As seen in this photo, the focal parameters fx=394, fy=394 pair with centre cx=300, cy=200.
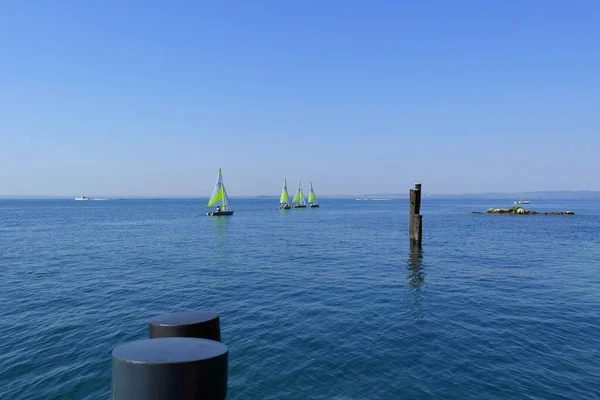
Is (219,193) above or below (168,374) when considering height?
above

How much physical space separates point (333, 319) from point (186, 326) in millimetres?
12176

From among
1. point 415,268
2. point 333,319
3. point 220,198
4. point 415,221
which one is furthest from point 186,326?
point 220,198

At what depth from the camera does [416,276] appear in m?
27.9

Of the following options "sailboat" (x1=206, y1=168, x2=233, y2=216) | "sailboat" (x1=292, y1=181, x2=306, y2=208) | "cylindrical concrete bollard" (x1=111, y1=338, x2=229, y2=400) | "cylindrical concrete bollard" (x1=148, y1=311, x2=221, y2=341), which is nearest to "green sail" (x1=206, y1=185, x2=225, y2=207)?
"sailboat" (x1=206, y1=168, x2=233, y2=216)

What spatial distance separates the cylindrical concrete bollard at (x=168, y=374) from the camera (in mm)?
4801

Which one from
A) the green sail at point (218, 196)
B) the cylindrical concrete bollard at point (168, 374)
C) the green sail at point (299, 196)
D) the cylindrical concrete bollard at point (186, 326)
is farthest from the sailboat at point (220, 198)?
the cylindrical concrete bollard at point (168, 374)

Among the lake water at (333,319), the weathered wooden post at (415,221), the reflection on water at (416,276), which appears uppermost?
the weathered wooden post at (415,221)

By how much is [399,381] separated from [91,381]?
9590 mm

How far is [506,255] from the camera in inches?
1505

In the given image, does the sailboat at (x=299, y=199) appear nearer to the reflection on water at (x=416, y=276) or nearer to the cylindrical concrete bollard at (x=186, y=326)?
the reflection on water at (x=416, y=276)

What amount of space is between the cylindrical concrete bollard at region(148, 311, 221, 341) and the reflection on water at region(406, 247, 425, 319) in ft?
44.2

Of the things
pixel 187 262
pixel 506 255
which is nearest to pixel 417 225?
pixel 506 255

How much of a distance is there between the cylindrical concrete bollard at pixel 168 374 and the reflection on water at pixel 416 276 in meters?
15.1

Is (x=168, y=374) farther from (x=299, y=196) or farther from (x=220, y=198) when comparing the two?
(x=299, y=196)
